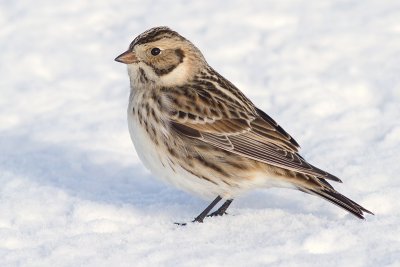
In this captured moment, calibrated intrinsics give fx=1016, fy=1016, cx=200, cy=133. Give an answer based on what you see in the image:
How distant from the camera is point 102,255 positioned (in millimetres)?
6234

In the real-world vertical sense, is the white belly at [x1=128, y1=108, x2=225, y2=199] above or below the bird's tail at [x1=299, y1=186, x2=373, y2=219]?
above

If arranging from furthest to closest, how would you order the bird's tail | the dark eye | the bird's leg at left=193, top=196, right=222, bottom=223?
the dark eye → the bird's leg at left=193, top=196, right=222, bottom=223 → the bird's tail

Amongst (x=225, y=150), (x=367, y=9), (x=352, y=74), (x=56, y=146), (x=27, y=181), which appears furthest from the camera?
(x=367, y=9)

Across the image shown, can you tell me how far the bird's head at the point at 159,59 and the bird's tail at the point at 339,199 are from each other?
49.6 inches

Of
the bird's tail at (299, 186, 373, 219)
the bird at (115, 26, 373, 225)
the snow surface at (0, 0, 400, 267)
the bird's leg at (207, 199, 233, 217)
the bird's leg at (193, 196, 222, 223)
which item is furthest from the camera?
the bird's leg at (207, 199, 233, 217)

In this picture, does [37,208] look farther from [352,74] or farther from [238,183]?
[352,74]

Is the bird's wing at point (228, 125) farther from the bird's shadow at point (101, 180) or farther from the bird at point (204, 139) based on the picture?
the bird's shadow at point (101, 180)

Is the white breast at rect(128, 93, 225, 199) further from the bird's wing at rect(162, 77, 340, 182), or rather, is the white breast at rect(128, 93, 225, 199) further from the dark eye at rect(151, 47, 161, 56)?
the dark eye at rect(151, 47, 161, 56)

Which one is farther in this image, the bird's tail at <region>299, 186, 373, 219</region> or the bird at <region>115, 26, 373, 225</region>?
the bird at <region>115, 26, 373, 225</region>

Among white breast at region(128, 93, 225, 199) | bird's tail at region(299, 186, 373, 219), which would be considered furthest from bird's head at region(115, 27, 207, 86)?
bird's tail at region(299, 186, 373, 219)

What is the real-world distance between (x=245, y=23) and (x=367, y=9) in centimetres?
126

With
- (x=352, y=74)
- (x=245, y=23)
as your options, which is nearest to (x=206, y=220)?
(x=352, y=74)

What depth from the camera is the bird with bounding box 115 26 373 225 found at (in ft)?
22.6

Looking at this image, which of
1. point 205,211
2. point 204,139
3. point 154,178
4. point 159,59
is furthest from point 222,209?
point 159,59
